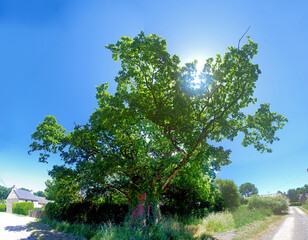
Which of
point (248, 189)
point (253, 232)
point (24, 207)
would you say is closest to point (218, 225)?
point (253, 232)

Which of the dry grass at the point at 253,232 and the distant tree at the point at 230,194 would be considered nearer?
the dry grass at the point at 253,232

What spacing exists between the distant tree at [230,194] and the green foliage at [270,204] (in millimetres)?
3728

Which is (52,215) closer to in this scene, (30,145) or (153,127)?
(30,145)

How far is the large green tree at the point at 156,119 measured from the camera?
36.1 ft

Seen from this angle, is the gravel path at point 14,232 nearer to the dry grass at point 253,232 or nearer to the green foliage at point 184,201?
the green foliage at point 184,201

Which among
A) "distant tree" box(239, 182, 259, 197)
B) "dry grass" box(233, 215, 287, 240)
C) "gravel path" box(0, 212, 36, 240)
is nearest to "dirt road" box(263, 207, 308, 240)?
"dry grass" box(233, 215, 287, 240)

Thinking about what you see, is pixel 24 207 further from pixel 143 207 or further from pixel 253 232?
pixel 253 232

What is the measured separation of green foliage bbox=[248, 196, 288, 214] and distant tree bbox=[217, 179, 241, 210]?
3728 millimetres

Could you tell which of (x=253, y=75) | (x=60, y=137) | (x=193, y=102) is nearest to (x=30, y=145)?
(x=60, y=137)

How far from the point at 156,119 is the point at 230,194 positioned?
71.4 feet

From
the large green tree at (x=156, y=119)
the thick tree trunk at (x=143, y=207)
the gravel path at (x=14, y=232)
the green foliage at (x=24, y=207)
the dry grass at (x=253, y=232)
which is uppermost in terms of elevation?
the large green tree at (x=156, y=119)

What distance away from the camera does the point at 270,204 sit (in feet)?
93.5

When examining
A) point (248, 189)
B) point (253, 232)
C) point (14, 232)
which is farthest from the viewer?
point (248, 189)

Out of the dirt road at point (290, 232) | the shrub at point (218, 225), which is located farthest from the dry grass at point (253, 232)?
the shrub at point (218, 225)
